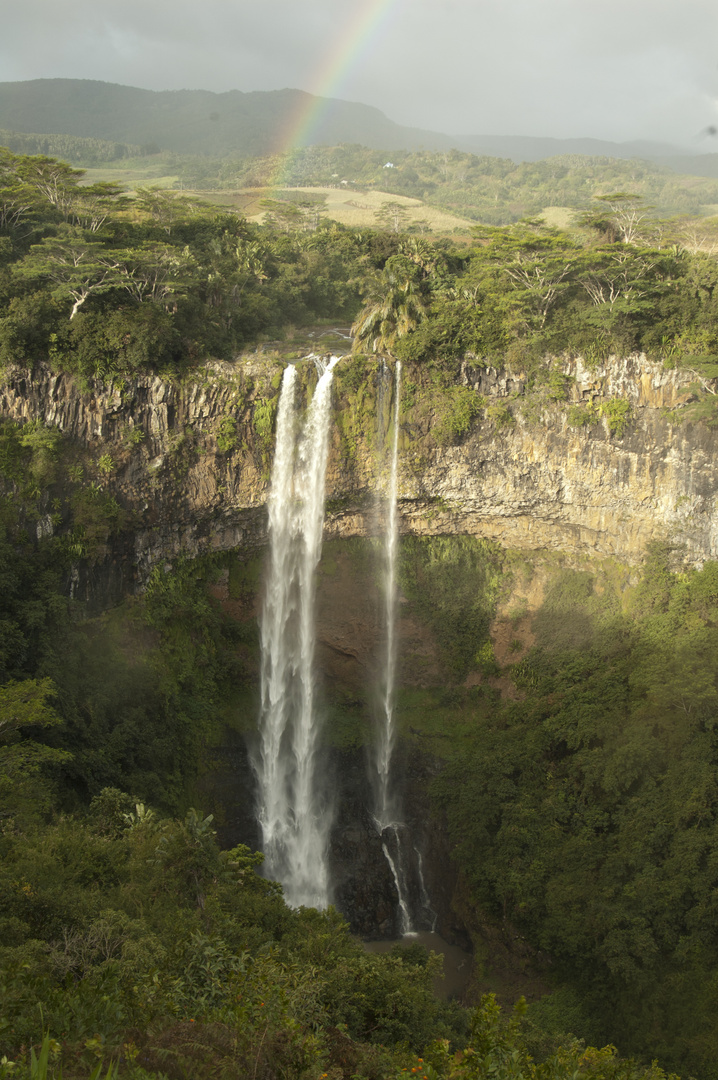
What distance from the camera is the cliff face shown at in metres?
22.1

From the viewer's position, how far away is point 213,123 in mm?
102188

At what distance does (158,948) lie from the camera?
8.82 metres

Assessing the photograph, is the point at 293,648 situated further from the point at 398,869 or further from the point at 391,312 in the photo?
the point at 391,312

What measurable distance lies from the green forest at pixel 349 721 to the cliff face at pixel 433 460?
0.48 meters

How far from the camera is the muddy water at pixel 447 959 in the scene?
18.6 meters

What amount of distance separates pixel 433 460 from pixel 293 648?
7.64 m

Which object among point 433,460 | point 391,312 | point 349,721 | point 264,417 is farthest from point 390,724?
point 391,312

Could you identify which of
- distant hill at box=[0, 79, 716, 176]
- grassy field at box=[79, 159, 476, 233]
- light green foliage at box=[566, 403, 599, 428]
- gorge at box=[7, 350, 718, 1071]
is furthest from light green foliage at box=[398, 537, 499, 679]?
distant hill at box=[0, 79, 716, 176]

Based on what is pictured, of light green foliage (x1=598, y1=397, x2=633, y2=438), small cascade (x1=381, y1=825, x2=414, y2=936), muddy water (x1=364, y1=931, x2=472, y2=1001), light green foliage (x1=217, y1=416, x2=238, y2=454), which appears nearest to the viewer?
muddy water (x1=364, y1=931, x2=472, y2=1001)

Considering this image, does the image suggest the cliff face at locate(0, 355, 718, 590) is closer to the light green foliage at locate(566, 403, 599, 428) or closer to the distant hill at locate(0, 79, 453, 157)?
the light green foliage at locate(566, 403, 599, 428)

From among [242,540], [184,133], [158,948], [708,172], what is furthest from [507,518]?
[184,133]

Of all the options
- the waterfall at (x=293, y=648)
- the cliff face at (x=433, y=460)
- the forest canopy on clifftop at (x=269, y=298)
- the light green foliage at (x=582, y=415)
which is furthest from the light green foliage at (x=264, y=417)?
the light green foliage at (x=582, y=415)

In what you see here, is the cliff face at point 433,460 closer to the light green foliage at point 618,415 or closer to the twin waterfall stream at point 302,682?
the light green foliage at point 618,415

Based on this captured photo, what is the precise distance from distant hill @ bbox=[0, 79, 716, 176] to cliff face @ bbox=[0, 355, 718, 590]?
237ft
